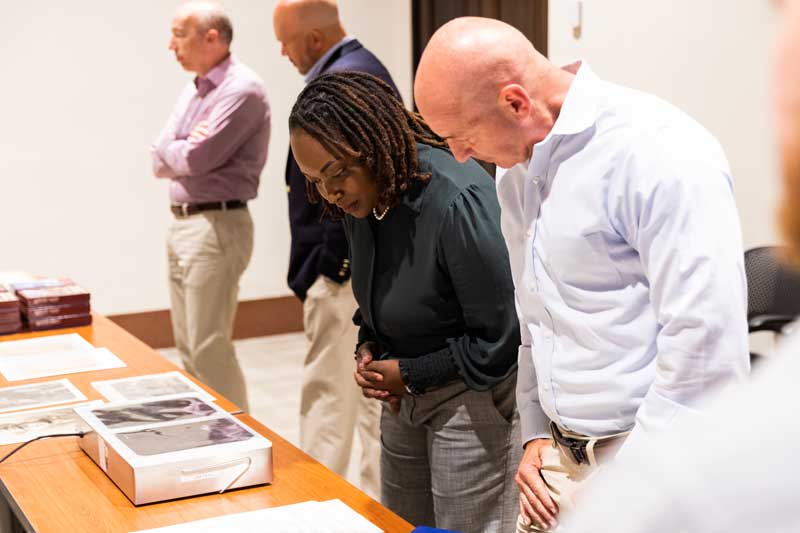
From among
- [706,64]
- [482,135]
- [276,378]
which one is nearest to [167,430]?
[482,135]

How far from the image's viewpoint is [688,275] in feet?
5.12

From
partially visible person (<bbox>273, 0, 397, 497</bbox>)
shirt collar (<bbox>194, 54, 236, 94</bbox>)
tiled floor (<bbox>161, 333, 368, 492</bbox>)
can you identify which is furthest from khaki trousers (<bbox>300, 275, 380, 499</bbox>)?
shirt collar (<bbox>194, 54, 236, 94</bbox>)

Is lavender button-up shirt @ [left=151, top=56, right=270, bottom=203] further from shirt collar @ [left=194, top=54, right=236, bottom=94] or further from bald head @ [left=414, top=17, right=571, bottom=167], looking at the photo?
bald head @ [left=414, top=17, right=571, bottom=167]

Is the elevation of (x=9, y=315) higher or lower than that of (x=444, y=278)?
lower

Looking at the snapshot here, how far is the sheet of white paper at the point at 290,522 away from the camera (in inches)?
71.7

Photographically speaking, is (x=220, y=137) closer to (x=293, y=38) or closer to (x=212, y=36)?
(x=212, y=36)

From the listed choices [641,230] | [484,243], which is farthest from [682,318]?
[484,243]

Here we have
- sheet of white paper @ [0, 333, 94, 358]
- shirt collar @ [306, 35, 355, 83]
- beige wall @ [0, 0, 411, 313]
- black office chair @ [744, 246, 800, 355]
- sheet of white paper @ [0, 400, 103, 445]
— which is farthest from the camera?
beige wall @ [0, 0, 411, 313]

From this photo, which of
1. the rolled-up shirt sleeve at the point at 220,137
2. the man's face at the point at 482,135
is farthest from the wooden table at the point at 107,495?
the rolled-up shirt sleeve at the point at 220,137

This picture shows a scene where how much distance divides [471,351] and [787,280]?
2031 mm

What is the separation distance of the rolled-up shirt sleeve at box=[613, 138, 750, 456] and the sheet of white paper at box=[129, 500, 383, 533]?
0.54 metres

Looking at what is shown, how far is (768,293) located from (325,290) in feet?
5.31

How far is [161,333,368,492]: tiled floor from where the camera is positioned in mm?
5031

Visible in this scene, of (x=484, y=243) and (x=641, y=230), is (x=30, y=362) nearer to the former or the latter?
(x=484, y=243)
